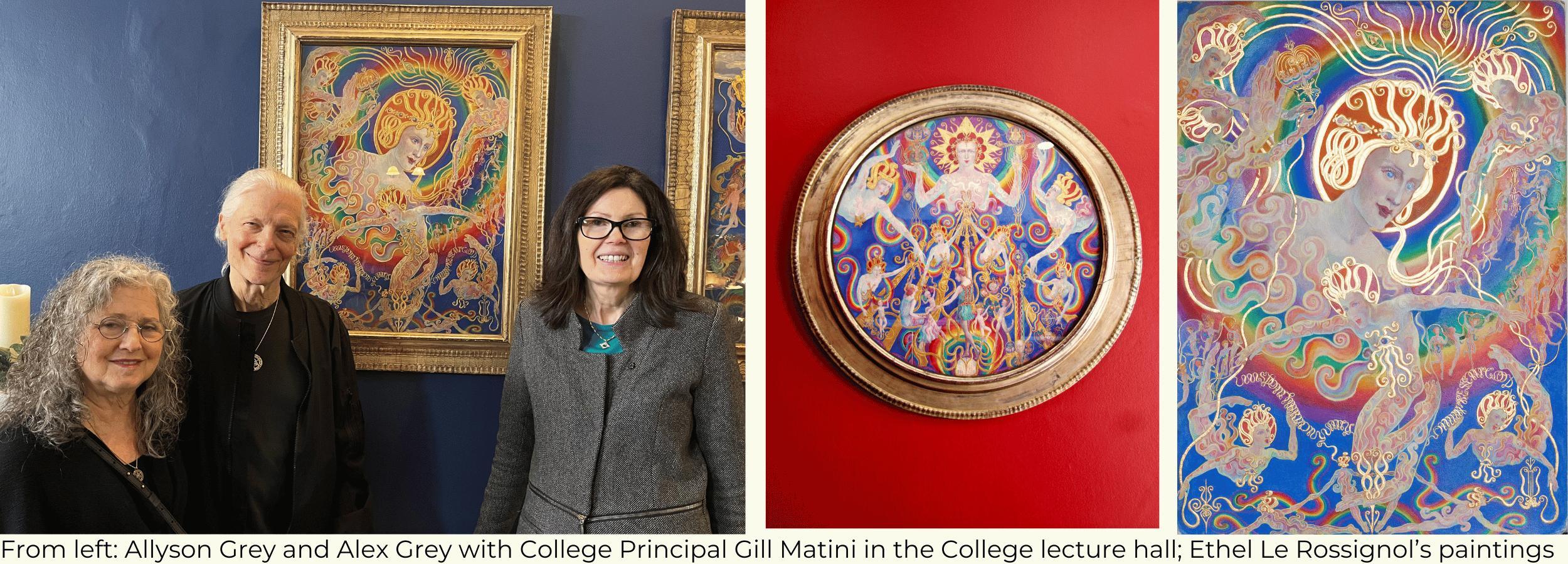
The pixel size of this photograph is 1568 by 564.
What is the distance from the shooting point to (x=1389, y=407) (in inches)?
60.3

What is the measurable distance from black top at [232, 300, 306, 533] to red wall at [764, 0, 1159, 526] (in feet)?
2.68

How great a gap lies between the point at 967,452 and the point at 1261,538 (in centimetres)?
59

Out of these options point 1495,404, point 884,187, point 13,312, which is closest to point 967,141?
point 884,187

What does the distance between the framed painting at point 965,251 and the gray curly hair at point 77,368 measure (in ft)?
3.48

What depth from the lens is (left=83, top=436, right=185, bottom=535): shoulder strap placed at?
1237 millimetres

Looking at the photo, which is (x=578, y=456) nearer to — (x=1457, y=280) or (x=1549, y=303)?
(x=1457, y=280)

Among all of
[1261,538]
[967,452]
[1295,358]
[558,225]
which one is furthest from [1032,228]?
[558,225]

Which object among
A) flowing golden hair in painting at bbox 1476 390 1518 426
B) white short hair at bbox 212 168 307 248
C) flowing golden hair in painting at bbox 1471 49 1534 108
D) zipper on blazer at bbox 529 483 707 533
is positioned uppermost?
flowing golden hair in painting at bbox 1471 49 1534 108

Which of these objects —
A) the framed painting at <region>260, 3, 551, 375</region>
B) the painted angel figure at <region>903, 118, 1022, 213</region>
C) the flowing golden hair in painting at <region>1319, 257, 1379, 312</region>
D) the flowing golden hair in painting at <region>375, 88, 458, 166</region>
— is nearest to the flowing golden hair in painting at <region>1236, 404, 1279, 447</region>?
the flowing golden hair in painting at <region>1319, 257, 1379, 312</region>

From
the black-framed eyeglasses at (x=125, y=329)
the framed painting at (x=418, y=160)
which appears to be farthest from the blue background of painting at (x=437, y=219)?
the black-framed eyeglasses at (x=125, y=329)

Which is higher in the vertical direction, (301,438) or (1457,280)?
(1457,280)

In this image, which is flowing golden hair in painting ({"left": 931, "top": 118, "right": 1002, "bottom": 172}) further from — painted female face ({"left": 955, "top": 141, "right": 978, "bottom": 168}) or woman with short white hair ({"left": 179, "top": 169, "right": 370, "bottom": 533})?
woman with short white hair ({"left": 179, "top": 169, "right": 370, "bottom": 533})

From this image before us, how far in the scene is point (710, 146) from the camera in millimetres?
1391

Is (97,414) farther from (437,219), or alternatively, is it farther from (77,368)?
(437,219)
